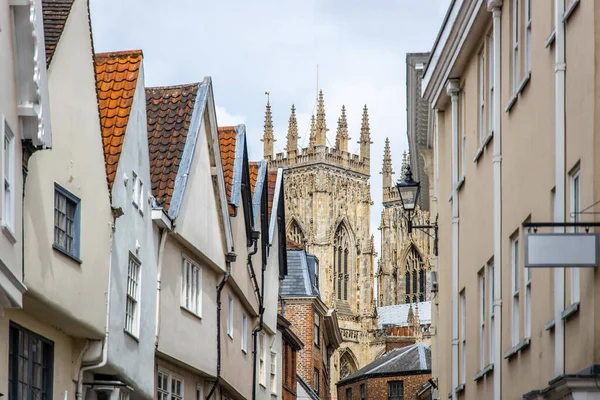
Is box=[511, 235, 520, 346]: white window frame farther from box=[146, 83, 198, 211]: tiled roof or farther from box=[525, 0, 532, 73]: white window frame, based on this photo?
box=[146, 83, 198, 211]: tiled roof

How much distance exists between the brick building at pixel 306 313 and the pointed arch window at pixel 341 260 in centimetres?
8205

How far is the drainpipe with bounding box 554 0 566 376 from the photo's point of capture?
571 inches

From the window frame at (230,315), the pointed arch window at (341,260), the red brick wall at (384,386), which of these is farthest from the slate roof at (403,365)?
the pointed arch window at (341,260)

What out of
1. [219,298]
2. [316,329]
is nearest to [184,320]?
[219,298]

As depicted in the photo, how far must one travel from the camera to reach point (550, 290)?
1524 cm

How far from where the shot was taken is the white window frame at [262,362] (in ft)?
116

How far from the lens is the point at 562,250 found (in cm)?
1264

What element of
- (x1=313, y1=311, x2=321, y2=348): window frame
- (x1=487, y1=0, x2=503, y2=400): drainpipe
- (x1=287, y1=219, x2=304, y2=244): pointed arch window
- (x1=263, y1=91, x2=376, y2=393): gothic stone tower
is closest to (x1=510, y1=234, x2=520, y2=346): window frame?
(x1=487, y1=0, x2=503, y2=400): drainpipe

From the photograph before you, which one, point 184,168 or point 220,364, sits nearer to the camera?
point 184,168

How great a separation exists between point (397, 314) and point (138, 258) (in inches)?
5239

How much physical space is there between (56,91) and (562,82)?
266 inches

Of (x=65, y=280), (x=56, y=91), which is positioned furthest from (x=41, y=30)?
(x=65, y=280)

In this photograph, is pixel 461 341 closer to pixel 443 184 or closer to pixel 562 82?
pixel 443 184

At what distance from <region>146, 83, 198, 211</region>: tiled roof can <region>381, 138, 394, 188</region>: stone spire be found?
134m
